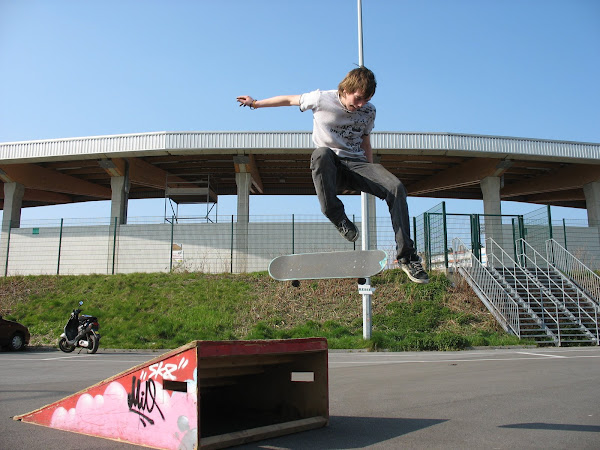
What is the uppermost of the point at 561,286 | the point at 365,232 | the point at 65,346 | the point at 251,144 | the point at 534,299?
the point at 251,144

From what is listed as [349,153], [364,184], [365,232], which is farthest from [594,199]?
[349,153]

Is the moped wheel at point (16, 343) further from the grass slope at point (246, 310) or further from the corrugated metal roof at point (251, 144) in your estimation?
the corrugated metal roof at point (251, 144)

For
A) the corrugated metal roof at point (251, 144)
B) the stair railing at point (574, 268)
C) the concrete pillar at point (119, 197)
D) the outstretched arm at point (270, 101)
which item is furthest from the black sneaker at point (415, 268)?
the concrete pillar at point (119, 197)

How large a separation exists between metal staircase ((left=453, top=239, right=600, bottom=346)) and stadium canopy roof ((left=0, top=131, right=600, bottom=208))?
4.20 m

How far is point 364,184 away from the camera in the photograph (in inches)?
175

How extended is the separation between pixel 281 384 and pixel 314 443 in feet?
3.70

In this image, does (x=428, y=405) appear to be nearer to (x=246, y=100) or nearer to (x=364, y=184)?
(x=364, y=184)

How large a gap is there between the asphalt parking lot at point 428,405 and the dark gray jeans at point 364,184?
1.60 m

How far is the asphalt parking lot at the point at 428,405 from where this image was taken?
3.81 meters

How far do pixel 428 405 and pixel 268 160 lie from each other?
56.0ft

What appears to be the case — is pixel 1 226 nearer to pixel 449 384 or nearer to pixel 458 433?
pixel 449 384

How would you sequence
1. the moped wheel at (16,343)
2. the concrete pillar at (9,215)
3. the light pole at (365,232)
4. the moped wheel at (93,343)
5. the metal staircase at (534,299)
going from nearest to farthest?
the moped wheel at (93,343) → the light pole at (365,232) → the moped wheel at (16,343) → the metal staircase at (534,299) → the concrete pillar at (9,215)

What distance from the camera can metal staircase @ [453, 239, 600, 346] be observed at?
14.1 m

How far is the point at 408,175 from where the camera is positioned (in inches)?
939
